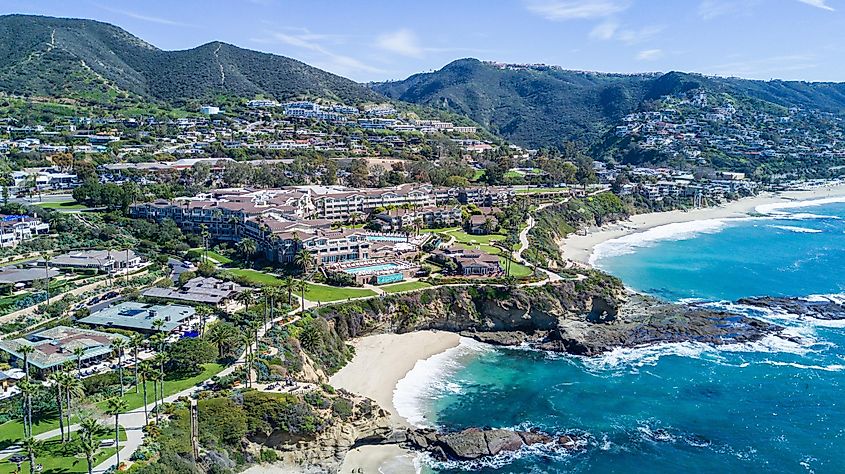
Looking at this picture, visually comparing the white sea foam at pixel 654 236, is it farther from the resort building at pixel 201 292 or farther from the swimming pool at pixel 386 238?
the resort building at pixel 201 292

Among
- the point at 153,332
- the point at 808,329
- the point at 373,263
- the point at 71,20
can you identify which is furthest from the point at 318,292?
the point at 71,20

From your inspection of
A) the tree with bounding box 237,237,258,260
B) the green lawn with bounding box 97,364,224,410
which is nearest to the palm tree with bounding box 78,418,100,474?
the green lawn with bounding box 97,364,224,410

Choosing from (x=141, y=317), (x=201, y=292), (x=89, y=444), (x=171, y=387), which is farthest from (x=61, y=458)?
(x=201, y=292)

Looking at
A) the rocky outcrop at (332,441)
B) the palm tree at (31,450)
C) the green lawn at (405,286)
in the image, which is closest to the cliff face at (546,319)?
the green lawn at (405,286)

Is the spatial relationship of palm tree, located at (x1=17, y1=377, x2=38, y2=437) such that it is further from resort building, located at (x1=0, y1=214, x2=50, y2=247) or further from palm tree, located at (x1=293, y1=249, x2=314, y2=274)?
resort building, located at (x1=0, y1=214, x2=50, y2=247)

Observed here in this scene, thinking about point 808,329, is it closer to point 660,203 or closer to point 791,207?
point 660,203

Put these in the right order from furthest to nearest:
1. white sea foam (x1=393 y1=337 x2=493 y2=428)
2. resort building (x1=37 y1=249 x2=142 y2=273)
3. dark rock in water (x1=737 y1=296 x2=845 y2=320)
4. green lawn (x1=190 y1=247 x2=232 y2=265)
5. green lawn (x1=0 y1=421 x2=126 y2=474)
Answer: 1. green lawn (x1=190 y1=247 x2=232 y2=265)
2. dark rock in water (x1=737 y1=296 x2=845 y2=320)
3. resort building (x1=37 y1=249 x2=142 y2=273)
4. white sea foam (x1=393 y1=337 x2=493 y2=428)
5. green lawn (x1=0 y1=421 x2=126 y2=474)
